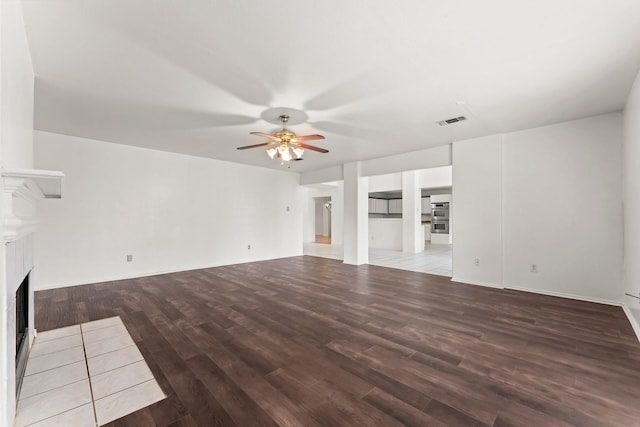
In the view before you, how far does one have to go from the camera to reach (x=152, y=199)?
5258 millimetres

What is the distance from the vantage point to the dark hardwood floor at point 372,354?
5.15 ft

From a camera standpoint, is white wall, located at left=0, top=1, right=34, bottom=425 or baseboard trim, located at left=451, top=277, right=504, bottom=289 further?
baseboard trim, located at left=451, top=277, right=504, bottom=289

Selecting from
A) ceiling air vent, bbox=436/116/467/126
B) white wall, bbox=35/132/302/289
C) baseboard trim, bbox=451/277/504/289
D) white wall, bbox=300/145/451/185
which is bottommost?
baseboard trim, bbox=451/277/504/289

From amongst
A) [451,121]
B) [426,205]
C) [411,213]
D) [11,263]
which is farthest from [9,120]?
[426,205]

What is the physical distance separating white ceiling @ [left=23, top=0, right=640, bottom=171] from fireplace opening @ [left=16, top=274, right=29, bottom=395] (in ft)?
6.55

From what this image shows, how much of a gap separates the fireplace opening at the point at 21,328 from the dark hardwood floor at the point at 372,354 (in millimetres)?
686

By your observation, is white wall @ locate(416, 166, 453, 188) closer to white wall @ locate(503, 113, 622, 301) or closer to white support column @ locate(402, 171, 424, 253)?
white support column @ locate(402, 171, 424, 253)

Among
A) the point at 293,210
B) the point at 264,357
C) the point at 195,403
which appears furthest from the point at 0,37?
the point at 293,210

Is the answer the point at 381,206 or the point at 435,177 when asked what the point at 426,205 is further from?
the point at 435,177

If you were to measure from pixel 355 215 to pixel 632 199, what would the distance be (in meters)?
4.50

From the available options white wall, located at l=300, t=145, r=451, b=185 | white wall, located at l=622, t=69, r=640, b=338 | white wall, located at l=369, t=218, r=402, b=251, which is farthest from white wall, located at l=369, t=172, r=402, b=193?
white wall, located at l=622, t=69, r=640, b=338

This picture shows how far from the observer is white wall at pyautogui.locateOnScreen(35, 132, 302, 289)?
4312 millimetres

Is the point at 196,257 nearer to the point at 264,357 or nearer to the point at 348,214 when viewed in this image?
the point at 348,214

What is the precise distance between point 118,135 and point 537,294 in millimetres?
7138
